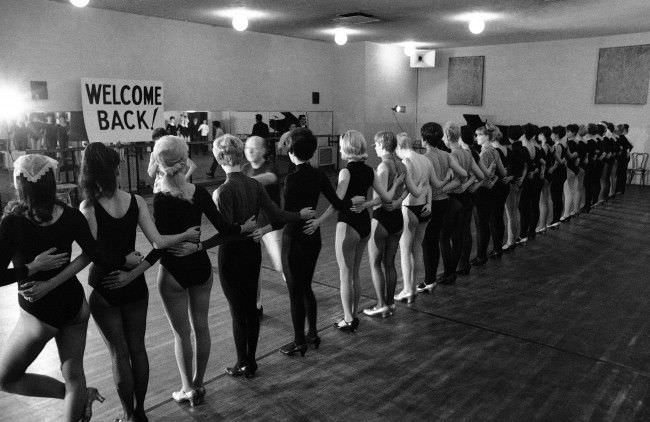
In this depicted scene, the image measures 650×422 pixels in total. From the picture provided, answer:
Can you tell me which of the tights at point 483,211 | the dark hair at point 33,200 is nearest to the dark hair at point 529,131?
the tights at point 483,211

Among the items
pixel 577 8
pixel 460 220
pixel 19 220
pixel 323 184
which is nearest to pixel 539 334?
pixel 460 220

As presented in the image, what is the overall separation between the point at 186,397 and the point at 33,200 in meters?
1.47

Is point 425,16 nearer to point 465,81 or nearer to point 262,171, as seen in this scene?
point 465,81

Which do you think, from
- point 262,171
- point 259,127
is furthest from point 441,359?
point 259,127

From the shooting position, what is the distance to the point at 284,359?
3576 millimetres

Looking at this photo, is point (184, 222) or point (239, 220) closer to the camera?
point (184, 222)

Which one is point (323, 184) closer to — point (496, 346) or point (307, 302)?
point (307, 302)

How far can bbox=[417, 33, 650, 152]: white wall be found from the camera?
40.4 feet

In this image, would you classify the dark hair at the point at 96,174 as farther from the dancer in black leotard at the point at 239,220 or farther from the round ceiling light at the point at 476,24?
the round ceiling light at the point at 476,24

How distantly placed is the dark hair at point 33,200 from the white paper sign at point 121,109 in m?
7.43

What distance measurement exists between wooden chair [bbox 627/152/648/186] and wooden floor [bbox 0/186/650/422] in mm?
7968

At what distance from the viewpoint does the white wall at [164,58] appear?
27.3 feet

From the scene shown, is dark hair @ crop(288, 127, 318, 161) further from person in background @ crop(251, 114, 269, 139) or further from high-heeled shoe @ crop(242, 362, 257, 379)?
person in background @ crop(251, 114, 269, 139)

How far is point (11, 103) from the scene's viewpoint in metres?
8.20
